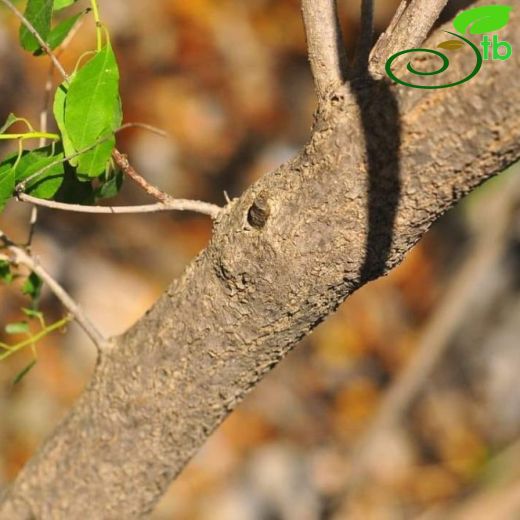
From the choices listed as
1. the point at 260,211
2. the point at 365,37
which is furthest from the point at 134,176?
the point at 365,37

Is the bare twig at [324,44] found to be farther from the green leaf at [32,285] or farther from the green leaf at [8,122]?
the green leaf at [32,285]

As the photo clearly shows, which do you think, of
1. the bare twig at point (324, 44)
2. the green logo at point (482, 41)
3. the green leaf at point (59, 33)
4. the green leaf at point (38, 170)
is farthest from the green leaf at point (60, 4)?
the green logo at point (482, 41)

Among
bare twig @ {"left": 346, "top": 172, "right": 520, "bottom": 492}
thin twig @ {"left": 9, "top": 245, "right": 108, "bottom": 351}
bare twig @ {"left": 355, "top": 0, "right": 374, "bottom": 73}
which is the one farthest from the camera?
bare twig @ {"left": 346, "top": 172, "right": 520, "bottom": 492}

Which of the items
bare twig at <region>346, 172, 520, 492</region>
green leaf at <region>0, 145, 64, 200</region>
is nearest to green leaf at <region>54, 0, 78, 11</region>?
green leaf at <region>0, 145, 64, 200</region>

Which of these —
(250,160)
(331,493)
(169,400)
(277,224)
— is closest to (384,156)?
(277,224)

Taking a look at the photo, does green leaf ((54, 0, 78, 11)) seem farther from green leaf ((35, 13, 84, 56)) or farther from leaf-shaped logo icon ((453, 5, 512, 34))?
leaf-shaped logo icon ((453, 5, 512, 34))

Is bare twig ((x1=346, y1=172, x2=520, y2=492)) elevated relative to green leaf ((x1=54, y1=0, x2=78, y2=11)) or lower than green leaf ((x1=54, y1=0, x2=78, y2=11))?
elevated

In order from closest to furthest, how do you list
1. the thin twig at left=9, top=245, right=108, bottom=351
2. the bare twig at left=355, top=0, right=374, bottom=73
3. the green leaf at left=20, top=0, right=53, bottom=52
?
the bare twig at left=355, top=0, right=374, bottom=73 → the green leaf at left=20, top=0, right=53, bottom=52 → the thin twig at left=9, top=245, right=108, bottom=351

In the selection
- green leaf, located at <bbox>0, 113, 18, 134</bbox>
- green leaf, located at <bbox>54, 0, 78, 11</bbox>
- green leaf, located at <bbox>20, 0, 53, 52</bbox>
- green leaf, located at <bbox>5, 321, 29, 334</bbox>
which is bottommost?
green leaf, located at <bbox>5, 321, 29, 334</bbox>
